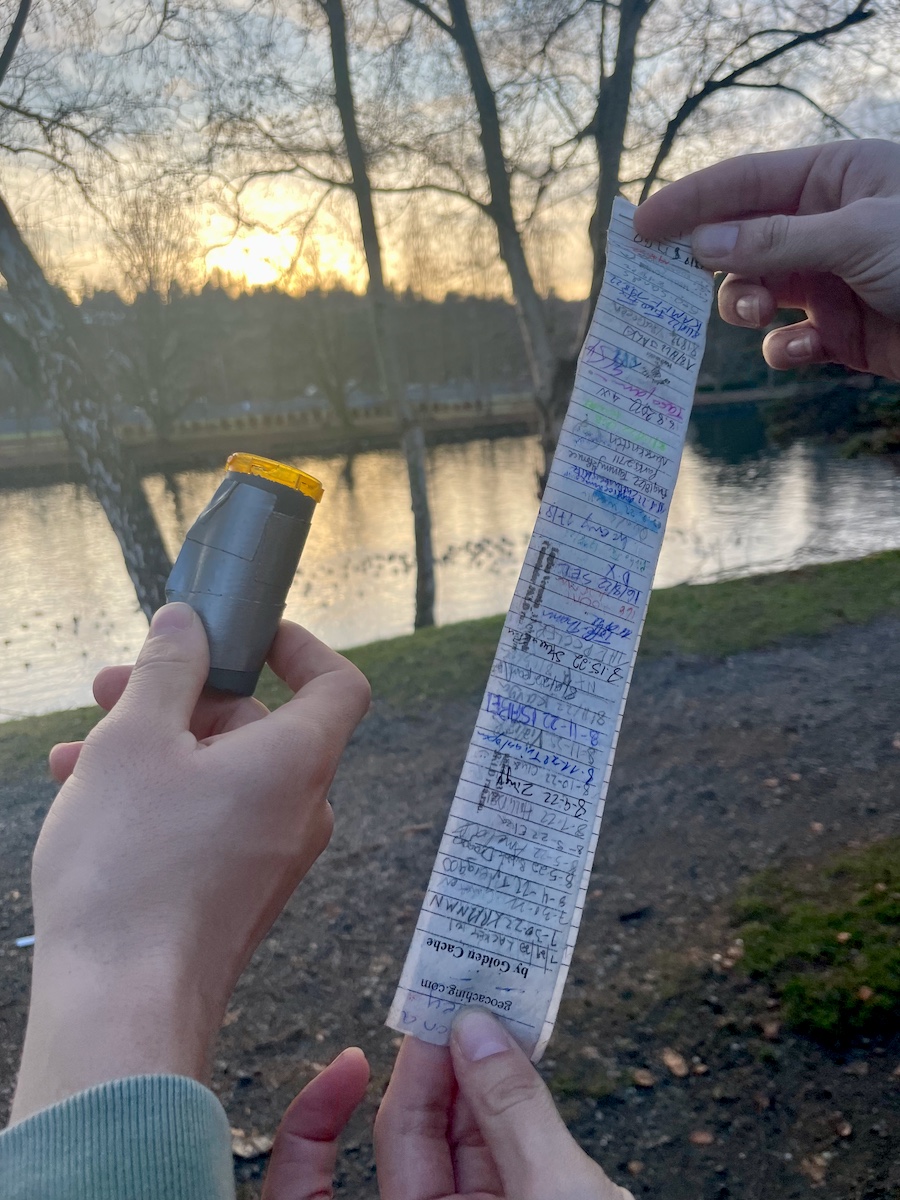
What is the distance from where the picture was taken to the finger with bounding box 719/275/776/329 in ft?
5.13

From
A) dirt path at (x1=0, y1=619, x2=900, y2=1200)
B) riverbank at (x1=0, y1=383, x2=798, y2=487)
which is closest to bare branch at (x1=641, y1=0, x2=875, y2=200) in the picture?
riverbank at (x1=0, y1=383, x2=798, y2=487)

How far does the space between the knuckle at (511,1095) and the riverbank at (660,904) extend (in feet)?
4.73

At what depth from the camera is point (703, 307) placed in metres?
1.31

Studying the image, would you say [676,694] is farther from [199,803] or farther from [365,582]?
[199,803]

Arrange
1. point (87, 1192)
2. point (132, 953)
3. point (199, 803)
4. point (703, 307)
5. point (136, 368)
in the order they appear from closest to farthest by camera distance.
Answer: point (87, 1192)
point (132, 953)
point (199, 803)
point (703, 307)
point (136, 368)

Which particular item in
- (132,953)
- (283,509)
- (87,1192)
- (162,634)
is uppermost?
(283,509)

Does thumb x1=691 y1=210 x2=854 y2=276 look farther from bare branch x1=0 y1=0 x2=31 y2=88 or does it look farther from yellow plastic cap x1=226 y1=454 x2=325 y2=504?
bare branch x1=0 y1=0 x2=31 y2=88

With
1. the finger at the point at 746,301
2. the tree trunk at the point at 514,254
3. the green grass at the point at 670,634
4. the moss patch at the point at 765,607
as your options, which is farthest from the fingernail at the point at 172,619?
the tree trunk at the point at 514,254

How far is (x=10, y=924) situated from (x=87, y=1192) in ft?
9.44

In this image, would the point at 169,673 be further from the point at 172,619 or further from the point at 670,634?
the point at 670,634

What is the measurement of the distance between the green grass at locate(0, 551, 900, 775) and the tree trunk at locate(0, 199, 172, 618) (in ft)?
2.93

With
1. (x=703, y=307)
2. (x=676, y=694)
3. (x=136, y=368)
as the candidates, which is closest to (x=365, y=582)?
(x=136, y=368)

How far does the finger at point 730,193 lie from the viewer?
131 cm

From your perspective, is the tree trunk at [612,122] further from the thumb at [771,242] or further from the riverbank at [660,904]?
the thumb at [771,242]
